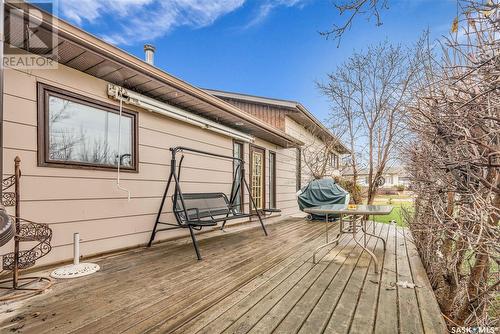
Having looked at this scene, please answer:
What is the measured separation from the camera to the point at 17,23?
96.8 inches

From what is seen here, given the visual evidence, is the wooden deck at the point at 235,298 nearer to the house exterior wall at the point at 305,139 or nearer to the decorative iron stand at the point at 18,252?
the decorative iron stand at the point at 18,252

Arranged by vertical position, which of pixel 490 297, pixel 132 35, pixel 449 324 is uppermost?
pixel 132 35

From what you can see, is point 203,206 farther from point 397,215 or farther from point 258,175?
point 397,215

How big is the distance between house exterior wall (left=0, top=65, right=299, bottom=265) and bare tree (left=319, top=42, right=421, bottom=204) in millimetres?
5659

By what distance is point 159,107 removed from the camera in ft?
14.1

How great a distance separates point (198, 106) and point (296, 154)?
6198mm

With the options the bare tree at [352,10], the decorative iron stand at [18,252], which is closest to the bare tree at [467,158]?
the bare tree at [352,10]

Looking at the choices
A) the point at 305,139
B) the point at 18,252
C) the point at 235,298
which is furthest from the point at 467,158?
the point at 305,139

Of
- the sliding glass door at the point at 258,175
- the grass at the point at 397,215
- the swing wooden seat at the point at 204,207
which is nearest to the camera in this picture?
the swing wooden seat at the point at 204,207

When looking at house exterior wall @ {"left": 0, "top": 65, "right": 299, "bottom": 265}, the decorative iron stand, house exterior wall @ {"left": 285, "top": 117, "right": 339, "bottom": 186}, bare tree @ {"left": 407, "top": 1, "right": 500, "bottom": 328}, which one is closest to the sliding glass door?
house exterior wall @ {"left": 285, "top": 117, "right": 339, "bottom": 186}

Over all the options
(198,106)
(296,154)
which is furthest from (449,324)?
(296,154)

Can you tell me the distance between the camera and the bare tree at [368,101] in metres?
8.44

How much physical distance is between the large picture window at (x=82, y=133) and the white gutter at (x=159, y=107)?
22cm

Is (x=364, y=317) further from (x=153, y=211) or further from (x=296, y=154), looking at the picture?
(x=296, y=154)
